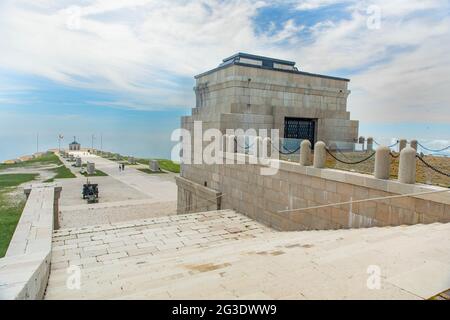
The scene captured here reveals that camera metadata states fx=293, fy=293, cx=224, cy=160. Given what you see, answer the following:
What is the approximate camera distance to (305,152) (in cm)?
847

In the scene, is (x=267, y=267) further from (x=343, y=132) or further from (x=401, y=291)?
(x=343, y=132)

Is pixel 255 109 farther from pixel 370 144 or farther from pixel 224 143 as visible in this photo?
pixel 370 144

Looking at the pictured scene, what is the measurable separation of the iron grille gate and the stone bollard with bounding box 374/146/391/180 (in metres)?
8.91

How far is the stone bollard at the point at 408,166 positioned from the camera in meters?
5.95

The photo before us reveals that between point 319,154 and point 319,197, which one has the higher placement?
point 319,154

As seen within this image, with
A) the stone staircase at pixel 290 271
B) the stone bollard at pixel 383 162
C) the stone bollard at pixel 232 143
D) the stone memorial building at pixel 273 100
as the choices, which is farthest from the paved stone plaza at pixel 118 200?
the stone bollard at pixel 383 162

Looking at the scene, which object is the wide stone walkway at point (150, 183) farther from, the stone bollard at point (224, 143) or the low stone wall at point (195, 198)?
the stone bollard at point (224, 143)

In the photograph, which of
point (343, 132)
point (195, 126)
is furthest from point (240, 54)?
point (343, 132)

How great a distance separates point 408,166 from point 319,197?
2.58 metres

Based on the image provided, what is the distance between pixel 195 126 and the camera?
47.9ft

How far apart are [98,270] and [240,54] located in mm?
13138

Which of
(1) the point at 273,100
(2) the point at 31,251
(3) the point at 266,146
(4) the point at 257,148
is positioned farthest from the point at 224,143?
(2) the point at 31,251

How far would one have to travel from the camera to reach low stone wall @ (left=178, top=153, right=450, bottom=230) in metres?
6.02

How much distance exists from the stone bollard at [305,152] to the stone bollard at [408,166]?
2.66m
